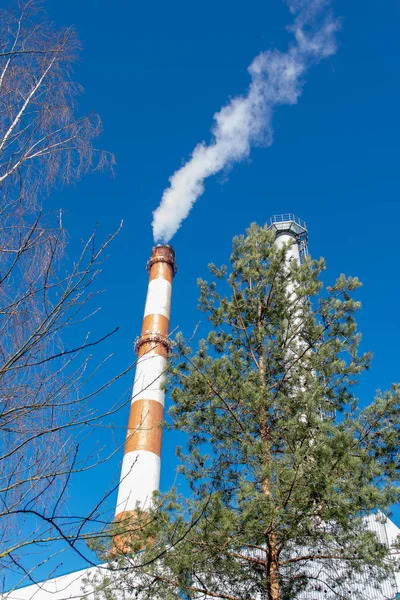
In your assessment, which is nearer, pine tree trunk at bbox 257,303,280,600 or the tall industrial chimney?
pine tree trunk at bbox 257,303,280,600

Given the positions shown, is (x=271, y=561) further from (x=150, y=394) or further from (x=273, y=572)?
(x=150, y=394)

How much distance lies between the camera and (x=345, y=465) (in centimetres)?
611

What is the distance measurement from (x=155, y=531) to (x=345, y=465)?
2.60 meters

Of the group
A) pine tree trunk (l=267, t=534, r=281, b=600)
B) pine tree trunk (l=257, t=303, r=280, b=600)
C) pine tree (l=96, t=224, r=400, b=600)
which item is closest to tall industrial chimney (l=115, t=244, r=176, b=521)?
pine tree (l=96, t=224, r=400, b=600)

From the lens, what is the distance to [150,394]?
1697cm

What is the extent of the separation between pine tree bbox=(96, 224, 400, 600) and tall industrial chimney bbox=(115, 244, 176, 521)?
400 cm

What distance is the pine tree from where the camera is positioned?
6168mm

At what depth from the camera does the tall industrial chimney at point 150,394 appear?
1559 cm

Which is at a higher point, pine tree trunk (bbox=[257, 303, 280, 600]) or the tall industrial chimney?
the tall industrial chimney

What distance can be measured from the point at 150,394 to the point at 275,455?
10036 millimetres

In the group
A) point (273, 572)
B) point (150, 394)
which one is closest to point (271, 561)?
point (273, 572)

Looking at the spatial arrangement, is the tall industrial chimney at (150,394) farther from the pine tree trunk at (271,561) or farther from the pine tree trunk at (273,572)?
the pine tree trunk at (273,572)

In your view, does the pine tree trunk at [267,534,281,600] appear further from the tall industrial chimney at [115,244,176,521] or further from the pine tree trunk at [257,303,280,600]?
the tall industrial chimney at [115,244,176,521]

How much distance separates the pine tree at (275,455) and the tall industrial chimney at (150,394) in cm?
400
